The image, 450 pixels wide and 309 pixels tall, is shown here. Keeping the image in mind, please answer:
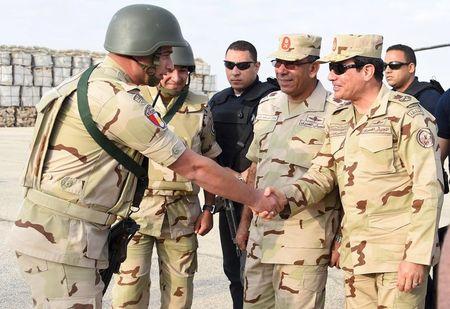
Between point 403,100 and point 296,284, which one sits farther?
point 296,284

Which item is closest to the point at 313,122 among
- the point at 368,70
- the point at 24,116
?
the point at 368,70

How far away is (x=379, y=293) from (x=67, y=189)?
155cm

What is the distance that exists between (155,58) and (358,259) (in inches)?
54.2

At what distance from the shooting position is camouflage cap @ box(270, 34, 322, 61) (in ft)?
13.4

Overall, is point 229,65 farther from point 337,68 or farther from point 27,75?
point 27,75

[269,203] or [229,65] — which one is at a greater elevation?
[229,65]

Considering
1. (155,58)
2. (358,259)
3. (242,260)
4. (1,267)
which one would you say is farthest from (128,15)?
(1,267)

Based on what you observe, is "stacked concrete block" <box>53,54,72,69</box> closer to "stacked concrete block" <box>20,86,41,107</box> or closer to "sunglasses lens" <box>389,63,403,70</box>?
"stacked concrete block" <box>20,86,41,107</box>

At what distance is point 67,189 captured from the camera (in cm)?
304

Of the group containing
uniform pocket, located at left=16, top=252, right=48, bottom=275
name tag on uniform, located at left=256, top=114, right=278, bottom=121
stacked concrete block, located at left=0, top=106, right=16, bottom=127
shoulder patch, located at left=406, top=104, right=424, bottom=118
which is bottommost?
stacked concrete block, located at left=0, top=106, right=16, bottom=127

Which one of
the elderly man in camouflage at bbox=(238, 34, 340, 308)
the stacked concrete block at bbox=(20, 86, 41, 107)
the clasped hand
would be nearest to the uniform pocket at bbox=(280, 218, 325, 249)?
the elderly man in camouflage at bbox=(238, 34, 340, 308)

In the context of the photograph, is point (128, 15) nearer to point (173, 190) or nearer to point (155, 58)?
point (155, 58)

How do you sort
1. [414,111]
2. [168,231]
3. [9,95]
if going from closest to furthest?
[414,111]
[168,231]
[9,95]

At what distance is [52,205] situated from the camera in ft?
10.0
